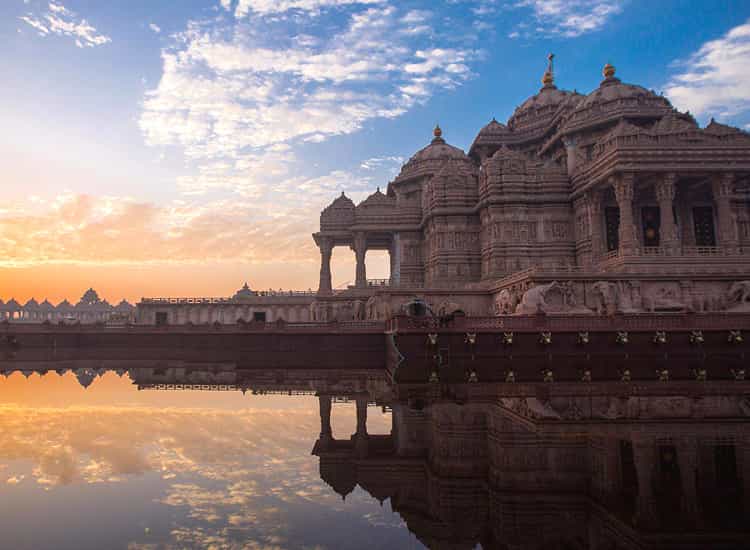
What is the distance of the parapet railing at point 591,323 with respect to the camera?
26641 millimetres

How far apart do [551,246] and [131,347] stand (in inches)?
1260

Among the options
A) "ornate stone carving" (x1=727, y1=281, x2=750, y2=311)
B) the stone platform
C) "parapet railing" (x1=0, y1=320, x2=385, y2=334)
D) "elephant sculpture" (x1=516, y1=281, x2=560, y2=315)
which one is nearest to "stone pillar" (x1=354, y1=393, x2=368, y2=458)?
the stone platform

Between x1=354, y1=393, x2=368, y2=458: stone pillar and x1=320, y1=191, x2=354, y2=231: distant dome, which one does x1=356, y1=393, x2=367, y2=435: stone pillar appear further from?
x1=320, y1=191, x2=354, y2=231: distant dome

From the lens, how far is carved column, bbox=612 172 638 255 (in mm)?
33875

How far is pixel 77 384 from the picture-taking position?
22.2m

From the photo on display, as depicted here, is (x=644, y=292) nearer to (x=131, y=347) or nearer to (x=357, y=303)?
(x=357, y=303)

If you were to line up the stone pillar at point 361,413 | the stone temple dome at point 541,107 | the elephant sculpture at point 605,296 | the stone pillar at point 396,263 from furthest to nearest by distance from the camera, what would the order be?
the stone temple dome at point 541,107
the stone pillar at point 396,263
the elephant sculpture at point 605,296
the stone pillar at point 361,413

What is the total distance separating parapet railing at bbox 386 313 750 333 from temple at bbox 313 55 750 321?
148 inches

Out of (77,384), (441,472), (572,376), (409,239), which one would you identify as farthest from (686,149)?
(77,384)

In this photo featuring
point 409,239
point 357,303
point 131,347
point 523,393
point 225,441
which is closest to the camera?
point 225,441

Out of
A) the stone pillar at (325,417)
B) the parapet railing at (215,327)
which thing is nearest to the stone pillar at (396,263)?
the parapet railing at (215,327)

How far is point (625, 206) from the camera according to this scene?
114ft

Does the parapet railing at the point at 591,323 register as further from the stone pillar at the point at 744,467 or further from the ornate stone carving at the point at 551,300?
the stone pillar at the point at 744,467

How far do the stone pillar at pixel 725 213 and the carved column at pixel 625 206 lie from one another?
5.38 m
